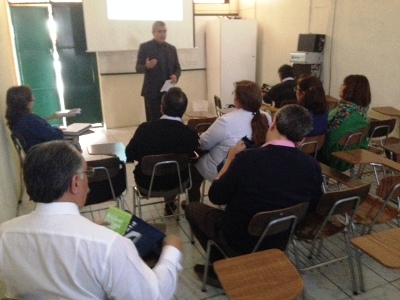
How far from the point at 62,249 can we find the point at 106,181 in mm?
1674

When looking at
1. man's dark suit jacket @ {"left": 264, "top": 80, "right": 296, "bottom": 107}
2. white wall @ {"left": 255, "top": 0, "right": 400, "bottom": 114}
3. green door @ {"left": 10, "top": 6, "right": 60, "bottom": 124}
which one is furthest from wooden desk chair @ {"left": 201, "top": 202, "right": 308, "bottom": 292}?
green door @ {"left": 10, "top": 6, "right": 60, "bottom": 124}

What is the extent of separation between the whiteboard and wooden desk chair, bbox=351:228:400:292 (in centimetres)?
513

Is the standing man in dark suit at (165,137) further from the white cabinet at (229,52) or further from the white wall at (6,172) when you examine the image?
the white cabinet at (229,52)

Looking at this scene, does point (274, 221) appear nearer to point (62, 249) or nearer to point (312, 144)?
point (62, 249)

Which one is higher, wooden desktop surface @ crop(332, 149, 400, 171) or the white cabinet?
the white cabinet

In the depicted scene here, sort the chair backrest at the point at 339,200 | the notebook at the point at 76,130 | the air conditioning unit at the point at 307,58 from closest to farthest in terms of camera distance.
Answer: the chair backrest at the point at 339,200, the notebook at the point at 76,130, the air conditioning unit at the point at 307,58

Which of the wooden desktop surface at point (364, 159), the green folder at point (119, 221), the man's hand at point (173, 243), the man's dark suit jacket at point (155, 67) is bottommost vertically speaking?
the wooden desktop surface at point (364, 159)

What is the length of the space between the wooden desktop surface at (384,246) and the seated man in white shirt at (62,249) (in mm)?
892

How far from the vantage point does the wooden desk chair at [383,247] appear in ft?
4.58

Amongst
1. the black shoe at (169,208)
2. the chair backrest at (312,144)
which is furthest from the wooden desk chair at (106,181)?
the chair backrest at (312,144)

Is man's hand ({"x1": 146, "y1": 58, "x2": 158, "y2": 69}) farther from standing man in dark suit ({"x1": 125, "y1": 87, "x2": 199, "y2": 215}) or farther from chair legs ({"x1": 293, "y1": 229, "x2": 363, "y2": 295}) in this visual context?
chair legs ({"x1": 293, "y1": 229, "x2": 363, "y2": 295})

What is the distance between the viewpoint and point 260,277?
131 centimetres

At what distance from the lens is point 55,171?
1028 millimetres

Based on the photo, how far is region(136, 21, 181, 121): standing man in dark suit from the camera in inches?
180
